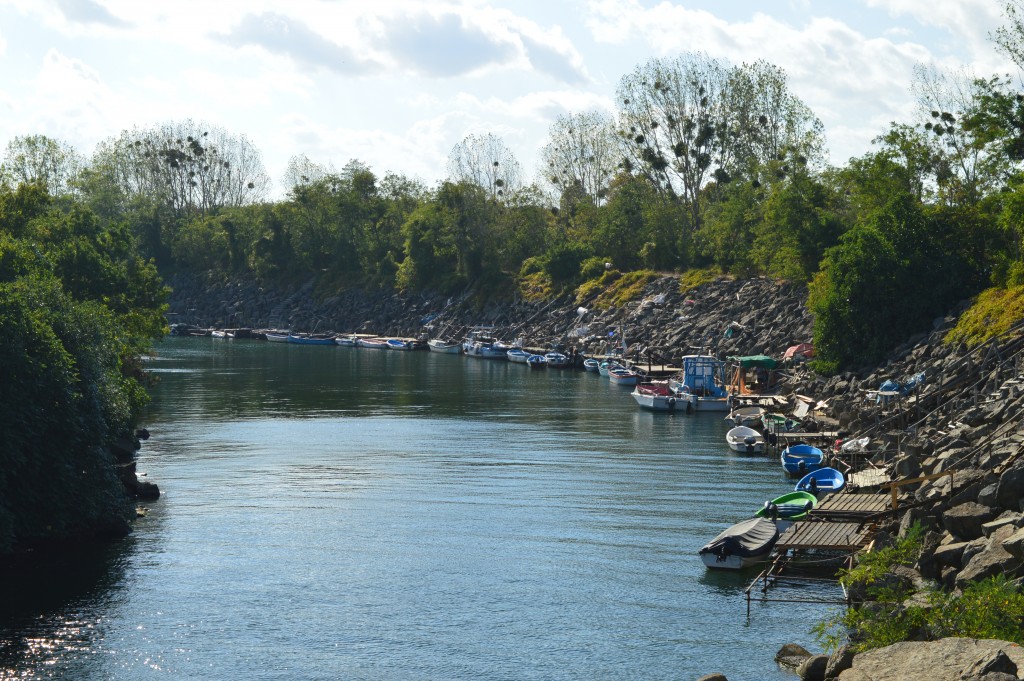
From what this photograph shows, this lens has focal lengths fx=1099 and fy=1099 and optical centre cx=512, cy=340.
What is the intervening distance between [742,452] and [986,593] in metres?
38.9

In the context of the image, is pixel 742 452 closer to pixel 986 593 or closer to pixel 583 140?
pixel 986 593

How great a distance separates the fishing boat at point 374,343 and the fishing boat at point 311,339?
592cm

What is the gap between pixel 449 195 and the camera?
170250mm

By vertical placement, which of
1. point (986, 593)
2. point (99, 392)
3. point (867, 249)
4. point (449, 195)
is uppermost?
point (449, 195)

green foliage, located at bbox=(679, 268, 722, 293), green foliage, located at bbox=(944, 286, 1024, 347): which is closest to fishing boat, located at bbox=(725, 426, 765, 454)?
green foliage, located at bbox=(944, 286, 1024, 347)

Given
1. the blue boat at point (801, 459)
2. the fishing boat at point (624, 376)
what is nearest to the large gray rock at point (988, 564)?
the blue boat at point (801, 459)

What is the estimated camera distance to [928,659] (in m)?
24.9

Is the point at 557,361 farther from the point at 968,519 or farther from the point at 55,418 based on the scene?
the point at 968,519

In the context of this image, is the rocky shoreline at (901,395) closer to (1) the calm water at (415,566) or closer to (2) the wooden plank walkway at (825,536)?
(2) the wooden plank walkway at (825,536)

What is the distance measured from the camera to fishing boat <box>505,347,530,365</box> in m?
133

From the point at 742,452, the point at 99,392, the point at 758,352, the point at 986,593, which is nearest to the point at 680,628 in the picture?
the point at 986,593

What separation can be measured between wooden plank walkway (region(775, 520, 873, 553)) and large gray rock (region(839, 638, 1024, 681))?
43.7ft

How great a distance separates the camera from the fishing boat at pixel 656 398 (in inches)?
3455

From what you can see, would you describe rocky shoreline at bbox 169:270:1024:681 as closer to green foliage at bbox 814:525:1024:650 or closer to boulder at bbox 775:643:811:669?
green foliage at bbox 814:525:1024:650
